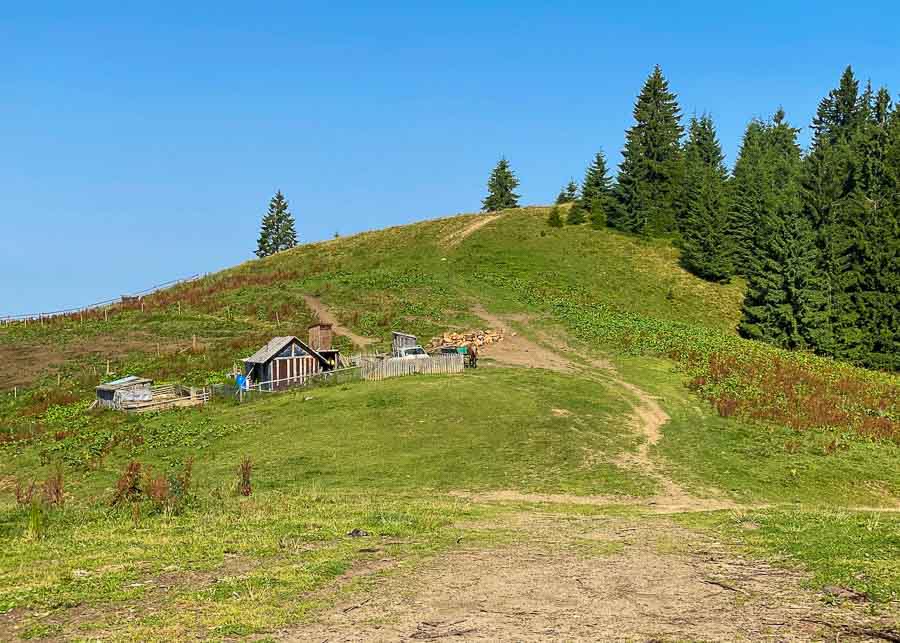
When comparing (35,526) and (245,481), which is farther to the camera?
(245,481)

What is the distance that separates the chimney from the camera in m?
61.5

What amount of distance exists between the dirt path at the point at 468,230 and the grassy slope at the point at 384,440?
834 centimetres

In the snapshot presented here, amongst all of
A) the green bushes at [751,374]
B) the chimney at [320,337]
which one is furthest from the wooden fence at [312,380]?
the green bushes at [751,374]

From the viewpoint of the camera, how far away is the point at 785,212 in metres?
83.7

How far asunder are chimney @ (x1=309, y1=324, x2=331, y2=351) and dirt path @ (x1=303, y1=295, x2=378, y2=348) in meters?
5.03

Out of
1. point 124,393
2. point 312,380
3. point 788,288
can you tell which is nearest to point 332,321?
point 312,380

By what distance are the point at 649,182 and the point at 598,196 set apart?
8314 mm

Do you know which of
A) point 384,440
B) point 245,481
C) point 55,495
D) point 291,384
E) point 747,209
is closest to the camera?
point 245,481

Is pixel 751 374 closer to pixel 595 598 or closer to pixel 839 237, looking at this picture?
pixel 839 237

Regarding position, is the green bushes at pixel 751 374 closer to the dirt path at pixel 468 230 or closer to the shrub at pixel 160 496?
the dirt path at pixel 468 230

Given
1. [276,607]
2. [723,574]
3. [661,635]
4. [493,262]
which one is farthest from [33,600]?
[493,262]

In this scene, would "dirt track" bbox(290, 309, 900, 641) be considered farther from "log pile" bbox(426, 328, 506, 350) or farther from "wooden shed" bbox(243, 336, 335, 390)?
"log pile" bbox(426, 328, 506, 350)

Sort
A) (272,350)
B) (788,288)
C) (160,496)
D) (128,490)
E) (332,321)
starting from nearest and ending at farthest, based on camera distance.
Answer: (160,496) → (128,490) → (272,350) → (332,321) → (788,288)

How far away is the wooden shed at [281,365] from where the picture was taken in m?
53.4
